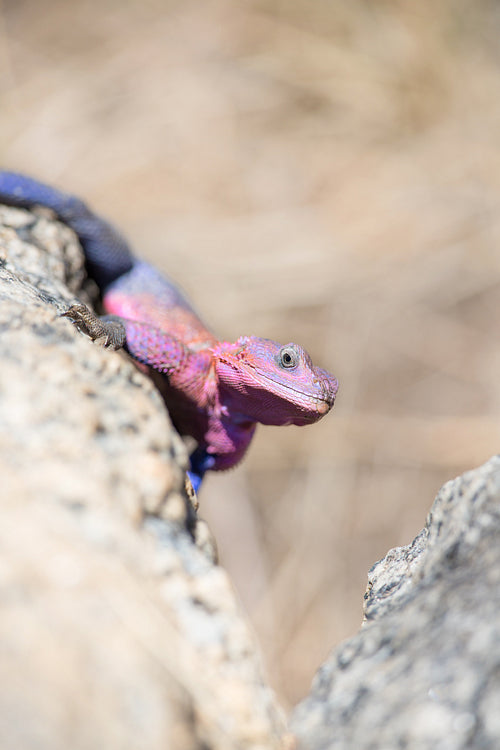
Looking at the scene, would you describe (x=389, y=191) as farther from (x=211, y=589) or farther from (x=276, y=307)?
(x=211, y=589)

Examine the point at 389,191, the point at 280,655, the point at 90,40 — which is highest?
the point at 389,191

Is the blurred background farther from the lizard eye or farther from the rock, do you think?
the rock

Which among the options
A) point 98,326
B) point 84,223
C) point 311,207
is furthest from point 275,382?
point 311,207

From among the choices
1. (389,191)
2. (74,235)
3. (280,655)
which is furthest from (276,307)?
(74,235)

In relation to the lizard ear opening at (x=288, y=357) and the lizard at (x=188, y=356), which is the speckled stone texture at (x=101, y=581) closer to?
the lizard at (x=188, y=356)

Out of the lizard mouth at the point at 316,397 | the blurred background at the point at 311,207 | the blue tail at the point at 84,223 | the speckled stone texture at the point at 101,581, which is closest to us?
the speckled stone texture at the point at 101,581

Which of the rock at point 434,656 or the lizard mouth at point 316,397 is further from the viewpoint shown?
the lizard mouth at point 316,397

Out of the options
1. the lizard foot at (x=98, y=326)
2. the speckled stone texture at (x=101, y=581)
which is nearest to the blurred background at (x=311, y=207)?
the lizard foot at (x=98, y=326)
